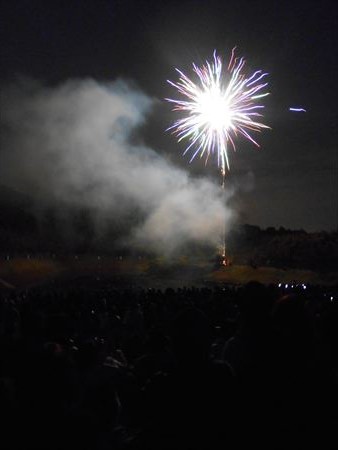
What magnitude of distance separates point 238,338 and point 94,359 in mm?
1413

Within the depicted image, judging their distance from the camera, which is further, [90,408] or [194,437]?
[90,408]

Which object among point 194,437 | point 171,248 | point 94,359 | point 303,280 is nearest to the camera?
point 194,437

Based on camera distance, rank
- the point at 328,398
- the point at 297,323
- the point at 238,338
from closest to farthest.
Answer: the point at 328,398 < the point at 297,323 < the point at 238,338

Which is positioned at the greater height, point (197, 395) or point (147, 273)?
point (147, 273)

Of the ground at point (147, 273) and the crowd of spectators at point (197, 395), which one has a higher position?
the ground at point (147, 273)

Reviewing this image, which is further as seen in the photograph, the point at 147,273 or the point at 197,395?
the point at 147,273

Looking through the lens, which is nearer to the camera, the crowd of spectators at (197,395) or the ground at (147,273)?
the crowd of spectators at (197,395)

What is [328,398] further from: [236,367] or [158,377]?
[158,377]

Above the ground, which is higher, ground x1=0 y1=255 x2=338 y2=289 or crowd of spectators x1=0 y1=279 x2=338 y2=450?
ground x1=0 y1=255 x2=338 y2=289

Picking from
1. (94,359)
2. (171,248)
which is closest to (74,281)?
(171,248)

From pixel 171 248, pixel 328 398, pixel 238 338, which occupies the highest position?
pixel 171 248

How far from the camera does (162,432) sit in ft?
10.0

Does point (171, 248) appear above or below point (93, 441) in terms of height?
above

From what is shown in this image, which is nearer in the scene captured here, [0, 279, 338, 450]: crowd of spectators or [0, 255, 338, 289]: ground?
[0, 279, 338, 450]: crowd of spectators
